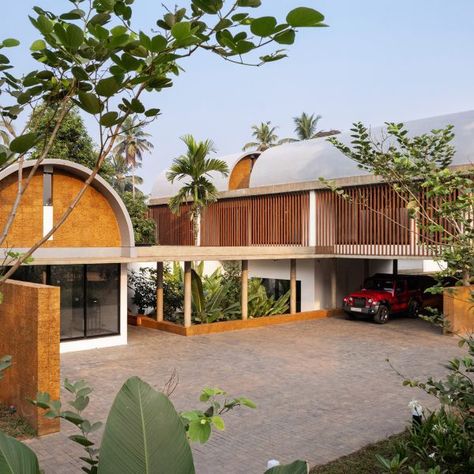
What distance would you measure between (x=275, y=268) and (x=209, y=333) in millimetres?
6003

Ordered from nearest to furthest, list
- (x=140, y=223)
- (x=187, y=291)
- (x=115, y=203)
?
(x=115, y=203)
(x=187, y=291)
(x=140, y=223)

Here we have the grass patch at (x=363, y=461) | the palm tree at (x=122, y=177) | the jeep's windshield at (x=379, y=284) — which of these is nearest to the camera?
the grass patch at (x=363, y=461)

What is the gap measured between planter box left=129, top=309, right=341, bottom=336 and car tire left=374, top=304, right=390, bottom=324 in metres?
2.50

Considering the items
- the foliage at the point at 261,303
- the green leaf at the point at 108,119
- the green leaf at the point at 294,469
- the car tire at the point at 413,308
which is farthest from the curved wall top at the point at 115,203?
the green leaf at the point at 294,469

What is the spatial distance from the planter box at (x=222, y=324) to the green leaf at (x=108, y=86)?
1579 centimetres

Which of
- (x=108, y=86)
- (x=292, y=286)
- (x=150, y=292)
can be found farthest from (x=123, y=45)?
(x=292, y=286)

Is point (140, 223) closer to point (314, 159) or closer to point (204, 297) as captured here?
point (204, 297)

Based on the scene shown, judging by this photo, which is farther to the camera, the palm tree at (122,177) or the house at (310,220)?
the palm tree at (122,177)

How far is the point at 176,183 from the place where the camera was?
27531mm

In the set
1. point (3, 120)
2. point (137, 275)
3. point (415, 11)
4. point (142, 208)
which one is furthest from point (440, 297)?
point (3, 120)

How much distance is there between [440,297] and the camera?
2269 cm

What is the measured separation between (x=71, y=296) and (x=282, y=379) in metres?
6.65

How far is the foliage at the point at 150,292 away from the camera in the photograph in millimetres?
19359

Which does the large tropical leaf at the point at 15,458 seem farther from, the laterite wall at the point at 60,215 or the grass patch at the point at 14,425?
the laterite wall at the point at 60,215
